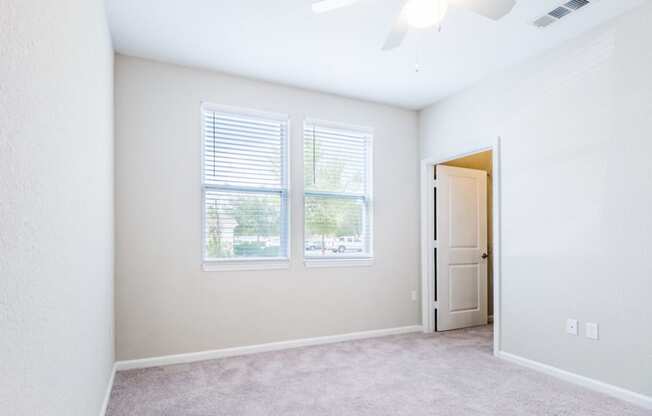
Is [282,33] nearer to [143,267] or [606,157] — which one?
[143,267]

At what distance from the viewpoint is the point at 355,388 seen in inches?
119

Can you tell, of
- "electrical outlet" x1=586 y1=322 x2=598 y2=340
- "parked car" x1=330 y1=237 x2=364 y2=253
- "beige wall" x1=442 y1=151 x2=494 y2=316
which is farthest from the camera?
"beige wall" x1=442 y1=151 x2=494 y2=316

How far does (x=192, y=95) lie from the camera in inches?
149

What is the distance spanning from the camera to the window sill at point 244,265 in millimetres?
3785

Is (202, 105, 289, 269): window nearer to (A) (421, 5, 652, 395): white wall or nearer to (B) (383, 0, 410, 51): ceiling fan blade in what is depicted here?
(B) (383, 0, 410, 51): ceiling fan blade

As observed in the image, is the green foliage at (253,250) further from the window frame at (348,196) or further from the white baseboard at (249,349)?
the white baseboard at (249,349)

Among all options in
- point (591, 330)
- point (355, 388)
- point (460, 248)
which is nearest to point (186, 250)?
point (355, 388)

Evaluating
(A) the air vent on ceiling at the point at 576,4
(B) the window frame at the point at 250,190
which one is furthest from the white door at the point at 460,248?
(A) the air vent on ceiling at the point at 576,4

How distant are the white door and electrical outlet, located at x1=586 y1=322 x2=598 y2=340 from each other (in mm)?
1913

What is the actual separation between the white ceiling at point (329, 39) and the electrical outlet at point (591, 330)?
2255mm

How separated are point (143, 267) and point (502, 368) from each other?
3.26 metres

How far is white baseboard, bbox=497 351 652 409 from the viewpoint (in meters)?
2.70

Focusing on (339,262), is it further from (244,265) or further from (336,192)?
(244,265)

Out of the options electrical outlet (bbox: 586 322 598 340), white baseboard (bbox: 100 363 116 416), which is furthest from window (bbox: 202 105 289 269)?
electrical outlet (bbox: 586 322 598 340)
